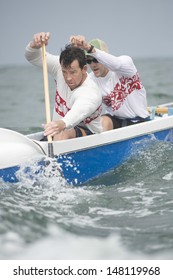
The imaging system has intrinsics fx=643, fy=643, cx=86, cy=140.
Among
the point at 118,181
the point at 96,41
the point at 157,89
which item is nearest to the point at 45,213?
the point at 118,181

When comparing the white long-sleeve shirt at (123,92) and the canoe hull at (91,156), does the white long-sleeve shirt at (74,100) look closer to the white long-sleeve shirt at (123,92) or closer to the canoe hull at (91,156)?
the canoe hull at (91,156)

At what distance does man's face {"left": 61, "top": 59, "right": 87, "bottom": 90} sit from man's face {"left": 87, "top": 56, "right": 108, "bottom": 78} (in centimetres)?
61

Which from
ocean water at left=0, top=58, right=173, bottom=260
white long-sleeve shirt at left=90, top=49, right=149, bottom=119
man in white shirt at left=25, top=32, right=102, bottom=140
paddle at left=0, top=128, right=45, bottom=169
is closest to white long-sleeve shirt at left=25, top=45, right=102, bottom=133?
man in white shirt at left=25, top=32, right=102, bottom=140

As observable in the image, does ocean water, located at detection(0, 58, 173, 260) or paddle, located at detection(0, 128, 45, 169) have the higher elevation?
paddle, located at detection(0, 128, 45, 169)

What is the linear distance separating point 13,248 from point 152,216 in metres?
1.07

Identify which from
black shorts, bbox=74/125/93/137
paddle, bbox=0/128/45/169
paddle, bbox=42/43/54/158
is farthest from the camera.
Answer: black shorts, bbox=74/125/93/137

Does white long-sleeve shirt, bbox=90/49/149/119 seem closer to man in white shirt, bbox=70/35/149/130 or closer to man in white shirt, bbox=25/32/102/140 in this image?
man in white shirt, bbox=70/35/149/130

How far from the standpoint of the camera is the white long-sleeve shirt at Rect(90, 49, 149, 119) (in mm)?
5977

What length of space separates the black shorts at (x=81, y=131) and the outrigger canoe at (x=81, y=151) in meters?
0.10

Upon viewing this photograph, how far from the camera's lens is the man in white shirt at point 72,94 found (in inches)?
190

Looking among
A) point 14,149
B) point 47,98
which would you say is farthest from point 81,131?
point 14,149
